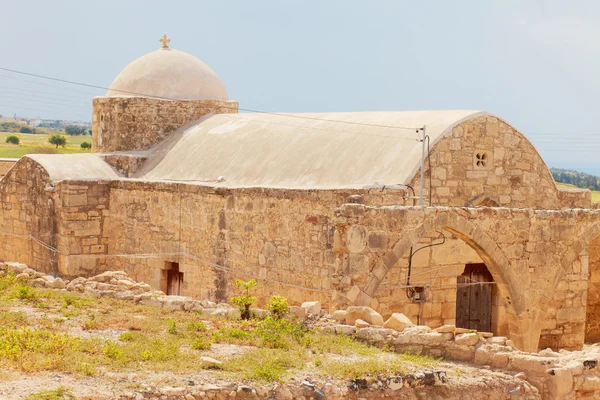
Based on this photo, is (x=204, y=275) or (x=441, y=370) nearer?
(x=441, y=370)

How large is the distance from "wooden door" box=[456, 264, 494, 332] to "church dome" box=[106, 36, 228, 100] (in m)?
8.39

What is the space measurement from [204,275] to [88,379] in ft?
24.5

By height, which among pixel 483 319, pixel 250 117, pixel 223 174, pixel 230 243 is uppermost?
pixel 250 117

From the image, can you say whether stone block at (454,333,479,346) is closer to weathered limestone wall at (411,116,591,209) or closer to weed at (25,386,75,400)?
weed at (25,386,75,400)

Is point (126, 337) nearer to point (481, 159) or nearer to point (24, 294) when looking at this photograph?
point (24, 294)

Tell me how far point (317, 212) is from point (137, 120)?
27.2 feet

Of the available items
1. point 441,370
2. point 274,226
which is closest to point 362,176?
point 274,226

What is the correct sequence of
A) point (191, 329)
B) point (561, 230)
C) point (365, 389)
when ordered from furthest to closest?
point (561, 230) < point (191, 329) < point (365, 389)

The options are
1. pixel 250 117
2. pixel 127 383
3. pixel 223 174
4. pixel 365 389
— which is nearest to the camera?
pixel 127 383

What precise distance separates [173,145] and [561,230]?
9.10 m

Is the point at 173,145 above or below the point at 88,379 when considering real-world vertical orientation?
above

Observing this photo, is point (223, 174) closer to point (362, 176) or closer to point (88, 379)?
point (362, 176)

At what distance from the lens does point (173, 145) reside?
18.5 meters

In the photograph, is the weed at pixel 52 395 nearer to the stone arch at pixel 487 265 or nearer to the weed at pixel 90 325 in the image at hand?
the weed at pixel 90 325
